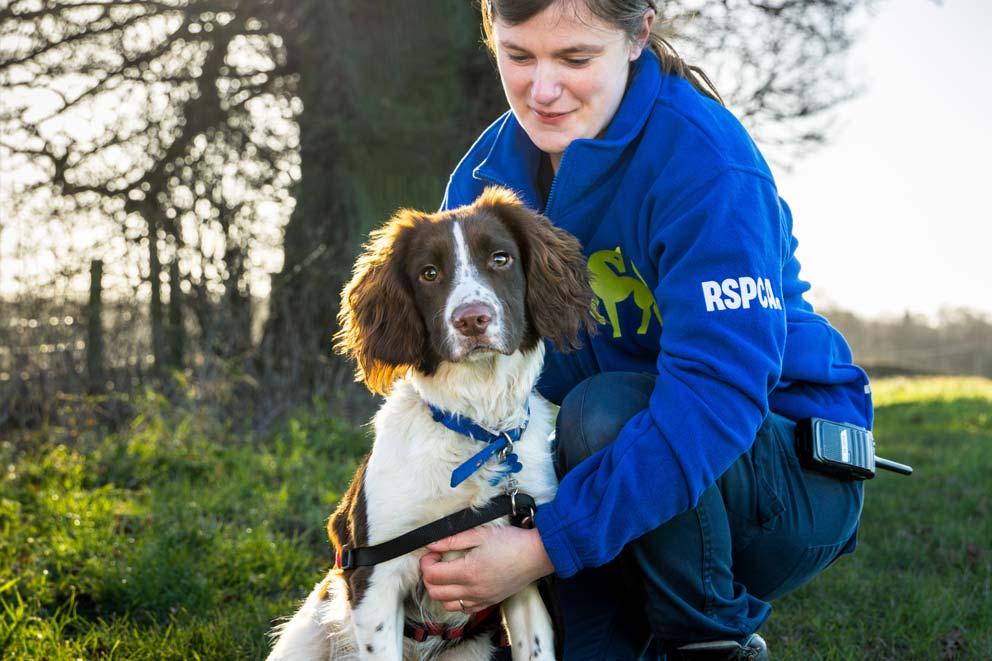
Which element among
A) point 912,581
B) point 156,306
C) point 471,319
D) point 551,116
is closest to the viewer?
point 471,319

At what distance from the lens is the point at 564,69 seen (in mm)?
2637

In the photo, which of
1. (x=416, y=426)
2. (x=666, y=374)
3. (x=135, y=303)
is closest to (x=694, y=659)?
(x=666, y=374)

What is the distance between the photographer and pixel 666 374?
2314mm

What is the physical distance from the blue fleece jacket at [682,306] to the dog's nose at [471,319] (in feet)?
1.44

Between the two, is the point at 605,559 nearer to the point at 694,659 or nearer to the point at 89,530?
the point at 694,659

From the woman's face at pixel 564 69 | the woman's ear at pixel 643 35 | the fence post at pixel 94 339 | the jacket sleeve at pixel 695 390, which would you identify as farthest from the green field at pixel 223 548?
the woman's ear at pixel 643 35

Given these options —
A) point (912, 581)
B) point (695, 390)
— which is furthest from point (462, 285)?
point (912, 581)

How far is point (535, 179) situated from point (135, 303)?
183 inches

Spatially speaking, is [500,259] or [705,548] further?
[500,259]

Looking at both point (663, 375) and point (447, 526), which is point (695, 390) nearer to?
point (663, 375)

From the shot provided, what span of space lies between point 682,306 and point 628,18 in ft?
2.87

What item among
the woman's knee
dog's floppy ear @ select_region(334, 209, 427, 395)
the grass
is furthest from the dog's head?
the grass

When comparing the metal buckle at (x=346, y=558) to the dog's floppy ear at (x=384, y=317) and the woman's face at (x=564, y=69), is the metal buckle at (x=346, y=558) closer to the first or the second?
the dog's floppy ear at (x=384, y=317)

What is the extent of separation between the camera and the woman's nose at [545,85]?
8.64ft
